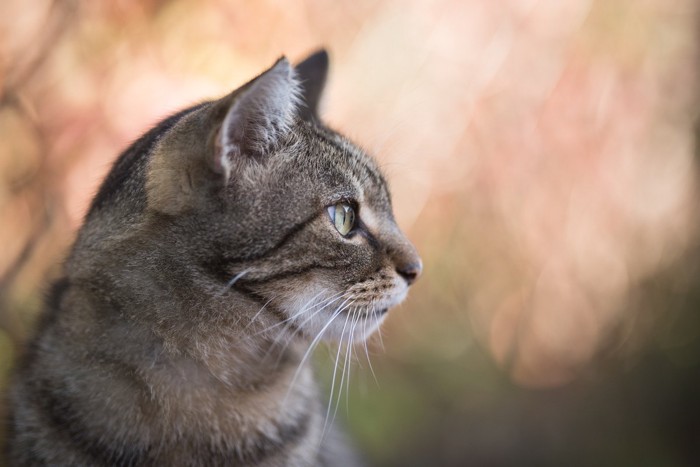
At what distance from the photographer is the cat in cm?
97

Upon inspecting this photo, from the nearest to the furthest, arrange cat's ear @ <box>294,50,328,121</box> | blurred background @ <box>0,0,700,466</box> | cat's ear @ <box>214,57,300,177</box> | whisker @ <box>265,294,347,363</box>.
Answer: cat's ear @ <box>214,57,300,177</box> → whisker @ <box>265,294,347,363</box> → cat's ear @ <box>294,50,328,121</box> → blurred background @ <box>0,0,700,466</box>

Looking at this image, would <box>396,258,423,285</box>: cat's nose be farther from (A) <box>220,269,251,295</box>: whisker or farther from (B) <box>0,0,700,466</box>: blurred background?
(B) <box>0,0,700,466</box>: blurred background

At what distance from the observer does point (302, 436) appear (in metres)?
1.12

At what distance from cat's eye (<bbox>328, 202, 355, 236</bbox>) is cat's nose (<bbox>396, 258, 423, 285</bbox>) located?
10 centimetres

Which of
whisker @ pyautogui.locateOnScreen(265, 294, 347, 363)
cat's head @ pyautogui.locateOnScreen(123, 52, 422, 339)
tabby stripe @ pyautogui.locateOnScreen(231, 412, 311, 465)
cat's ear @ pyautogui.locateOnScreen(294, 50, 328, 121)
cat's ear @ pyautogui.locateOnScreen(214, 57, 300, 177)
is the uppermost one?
cat's ear @ pyautogui.locateOnScreen(294, 50, 328, 121)

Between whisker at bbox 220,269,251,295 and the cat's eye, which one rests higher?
the cat's eye

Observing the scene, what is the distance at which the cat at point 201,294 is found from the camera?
97 cm

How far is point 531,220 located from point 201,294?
1476mm

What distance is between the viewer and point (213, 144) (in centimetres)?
91

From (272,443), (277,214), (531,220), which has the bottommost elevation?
(272,443)

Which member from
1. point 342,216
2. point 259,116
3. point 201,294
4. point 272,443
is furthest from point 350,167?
point 272,443

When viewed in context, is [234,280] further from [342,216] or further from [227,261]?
[342,216]

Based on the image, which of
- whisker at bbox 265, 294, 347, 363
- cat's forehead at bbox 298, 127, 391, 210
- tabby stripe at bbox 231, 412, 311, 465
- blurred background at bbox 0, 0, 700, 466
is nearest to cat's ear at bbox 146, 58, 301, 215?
cat's forehead at bbox 298, 127, 391, 210

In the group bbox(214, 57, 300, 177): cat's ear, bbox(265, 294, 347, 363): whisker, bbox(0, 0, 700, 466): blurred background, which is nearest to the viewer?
bbox(214, 57, 300, 177): cat's ear
